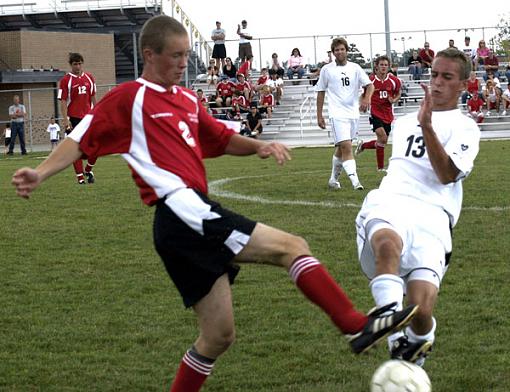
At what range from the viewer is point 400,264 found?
5059 mm

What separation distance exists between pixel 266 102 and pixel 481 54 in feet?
24.9

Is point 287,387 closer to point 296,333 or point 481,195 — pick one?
point 296,333

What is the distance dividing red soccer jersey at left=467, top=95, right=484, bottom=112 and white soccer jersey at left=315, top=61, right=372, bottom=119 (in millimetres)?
17308

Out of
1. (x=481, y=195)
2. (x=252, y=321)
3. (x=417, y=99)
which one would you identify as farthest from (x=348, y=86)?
(x=417, y=99)

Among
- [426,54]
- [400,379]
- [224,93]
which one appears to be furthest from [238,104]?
[400,379]

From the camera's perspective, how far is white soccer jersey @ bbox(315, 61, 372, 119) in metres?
14.5

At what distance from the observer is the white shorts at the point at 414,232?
5.03m

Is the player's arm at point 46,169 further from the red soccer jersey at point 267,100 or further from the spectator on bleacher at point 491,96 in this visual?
the red soccer jersey at point 267,100

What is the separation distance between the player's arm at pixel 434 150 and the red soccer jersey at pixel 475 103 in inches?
1048

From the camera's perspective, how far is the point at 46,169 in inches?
176

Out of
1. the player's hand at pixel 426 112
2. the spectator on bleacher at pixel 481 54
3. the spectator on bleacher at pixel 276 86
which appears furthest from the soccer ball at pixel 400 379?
the spectator on bleacher at pixel 481 54

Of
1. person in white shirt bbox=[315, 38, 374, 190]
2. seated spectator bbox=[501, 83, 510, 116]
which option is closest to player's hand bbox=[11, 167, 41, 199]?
person in white shirt bbox=[315, 38, 374, 190]

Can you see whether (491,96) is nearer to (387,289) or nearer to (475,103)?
(475,103)

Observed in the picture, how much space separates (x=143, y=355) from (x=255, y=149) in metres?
1.70
